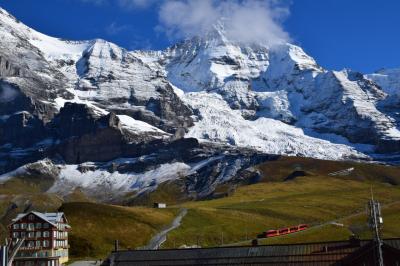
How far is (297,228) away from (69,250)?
205ft

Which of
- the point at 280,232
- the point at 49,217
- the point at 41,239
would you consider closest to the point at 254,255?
the point at 280,232

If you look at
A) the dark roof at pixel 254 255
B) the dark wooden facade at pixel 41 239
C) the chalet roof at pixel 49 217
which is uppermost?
the chalet roof at pixel 49 217

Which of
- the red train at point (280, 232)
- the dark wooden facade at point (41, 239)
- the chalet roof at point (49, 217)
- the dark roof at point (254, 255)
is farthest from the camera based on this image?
the red train at point (280, 232)

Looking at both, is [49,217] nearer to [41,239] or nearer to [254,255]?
[41,239]

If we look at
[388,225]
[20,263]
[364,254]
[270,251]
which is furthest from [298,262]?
[388,225]

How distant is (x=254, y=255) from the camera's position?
102312mm

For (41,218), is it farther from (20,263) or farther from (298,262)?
(298,262)

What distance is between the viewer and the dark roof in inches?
3748

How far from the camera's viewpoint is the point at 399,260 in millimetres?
87312

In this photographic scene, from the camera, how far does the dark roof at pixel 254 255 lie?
95.2 m

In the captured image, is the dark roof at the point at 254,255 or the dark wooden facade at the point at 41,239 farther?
the dark wooden facade at the point at 41,239

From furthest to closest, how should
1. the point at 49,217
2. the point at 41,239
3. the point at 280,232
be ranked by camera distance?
the point at 49,217, the point at 280,232, the point at 41,239

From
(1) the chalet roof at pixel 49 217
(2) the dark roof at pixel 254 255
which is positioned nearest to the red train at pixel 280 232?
(1) the chalet roof at pixel 49 217

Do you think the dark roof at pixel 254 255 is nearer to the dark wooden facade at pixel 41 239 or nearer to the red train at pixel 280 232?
the dark wooden facade at pixel 41 239
